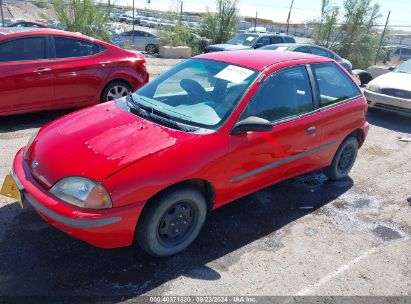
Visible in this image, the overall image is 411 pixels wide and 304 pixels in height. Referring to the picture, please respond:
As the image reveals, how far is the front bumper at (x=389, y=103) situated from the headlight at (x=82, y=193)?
7377 mm

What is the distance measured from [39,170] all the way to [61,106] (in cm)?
358

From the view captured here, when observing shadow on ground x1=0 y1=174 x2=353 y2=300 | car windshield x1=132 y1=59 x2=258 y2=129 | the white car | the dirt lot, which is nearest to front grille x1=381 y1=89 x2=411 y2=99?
the white car

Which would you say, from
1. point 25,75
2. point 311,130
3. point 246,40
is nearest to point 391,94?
point 311,130

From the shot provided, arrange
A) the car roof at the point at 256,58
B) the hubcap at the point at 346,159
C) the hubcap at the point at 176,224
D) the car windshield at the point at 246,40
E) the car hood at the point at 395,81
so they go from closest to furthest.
→ the hubcap at the point at 176,224, the car roof at the point at 256,58, the hubcap at the point at 346,159, the car hood at the point at 395,81, the car windshield at the point at 246,40

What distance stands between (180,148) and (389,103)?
678cm

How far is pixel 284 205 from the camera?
4.27 m

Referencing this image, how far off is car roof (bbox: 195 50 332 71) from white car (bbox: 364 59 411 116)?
457 centimetres

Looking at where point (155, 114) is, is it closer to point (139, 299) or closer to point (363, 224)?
point (139, 299)

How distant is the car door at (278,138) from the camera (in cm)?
341

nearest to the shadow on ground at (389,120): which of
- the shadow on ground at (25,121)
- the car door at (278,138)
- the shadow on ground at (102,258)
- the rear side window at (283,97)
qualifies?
the car door at (278,138)

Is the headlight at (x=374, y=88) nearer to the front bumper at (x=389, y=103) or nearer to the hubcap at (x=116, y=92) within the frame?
the front bumper at (x=389, y=103)

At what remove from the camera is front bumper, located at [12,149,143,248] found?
2.64 meters

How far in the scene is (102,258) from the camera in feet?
10.3

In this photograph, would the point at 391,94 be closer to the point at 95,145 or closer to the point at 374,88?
the point at 374,88
